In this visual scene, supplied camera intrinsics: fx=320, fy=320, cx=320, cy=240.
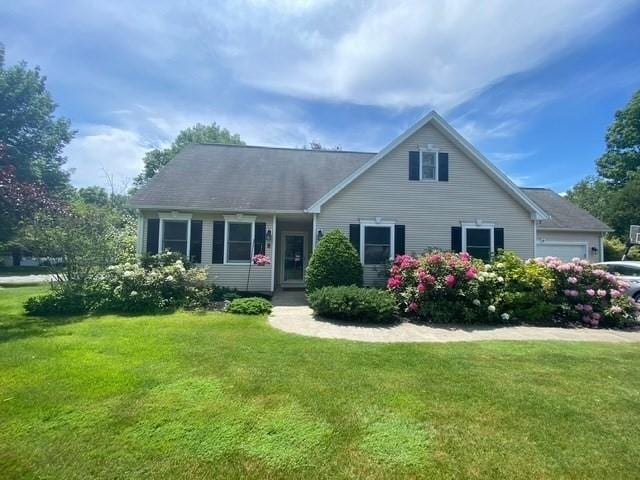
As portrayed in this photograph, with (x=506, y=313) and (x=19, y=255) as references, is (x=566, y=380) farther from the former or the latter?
(x=19, y=255)

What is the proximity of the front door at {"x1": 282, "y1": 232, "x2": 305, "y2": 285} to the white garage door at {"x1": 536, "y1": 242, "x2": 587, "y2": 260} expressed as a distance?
1146 centimetres

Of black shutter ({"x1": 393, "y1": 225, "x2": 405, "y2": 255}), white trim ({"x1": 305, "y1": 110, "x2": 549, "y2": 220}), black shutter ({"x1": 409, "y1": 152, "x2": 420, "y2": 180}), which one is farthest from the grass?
black shutter ({"x1": 409, "y1": 152, "x2": 420, "y2": 180})

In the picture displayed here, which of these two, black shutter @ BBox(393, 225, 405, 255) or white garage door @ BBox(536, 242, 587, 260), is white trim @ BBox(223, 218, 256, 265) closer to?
black shutter @ BBox(393, 225, 405, 255)

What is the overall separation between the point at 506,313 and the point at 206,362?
25.6 feet

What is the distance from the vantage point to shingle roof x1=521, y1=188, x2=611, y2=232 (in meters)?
15.6

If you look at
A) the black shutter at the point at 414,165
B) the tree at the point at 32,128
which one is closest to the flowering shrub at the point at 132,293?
the black shutter at the point at 414,165

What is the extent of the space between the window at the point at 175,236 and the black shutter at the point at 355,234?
608 cm

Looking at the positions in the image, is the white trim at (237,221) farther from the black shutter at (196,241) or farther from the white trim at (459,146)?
the white trim at (459,146)

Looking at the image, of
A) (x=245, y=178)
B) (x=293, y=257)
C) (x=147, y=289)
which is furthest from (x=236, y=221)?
(x=147, y=289)

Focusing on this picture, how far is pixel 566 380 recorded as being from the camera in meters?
4.78

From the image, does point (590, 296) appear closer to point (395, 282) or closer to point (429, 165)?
point (395, 282)

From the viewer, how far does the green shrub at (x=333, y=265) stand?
400 inches

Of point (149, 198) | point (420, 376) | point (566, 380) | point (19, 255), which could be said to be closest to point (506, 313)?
point (566, 380)

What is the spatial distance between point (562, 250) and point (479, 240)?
6940mm
